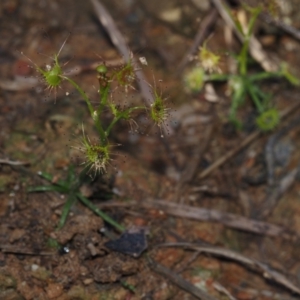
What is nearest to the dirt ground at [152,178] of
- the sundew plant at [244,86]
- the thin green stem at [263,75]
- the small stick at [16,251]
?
the small stick at [16,251]

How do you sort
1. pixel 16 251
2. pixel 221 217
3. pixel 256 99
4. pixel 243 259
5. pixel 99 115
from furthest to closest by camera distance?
pixel 256 99, pixel 221 217, pixel 243 259, pixel 16 251, pixel 99 115

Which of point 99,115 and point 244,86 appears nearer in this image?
point 99,115

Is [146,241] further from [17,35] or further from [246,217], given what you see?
[17,35]

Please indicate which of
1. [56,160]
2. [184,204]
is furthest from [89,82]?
[184,204]

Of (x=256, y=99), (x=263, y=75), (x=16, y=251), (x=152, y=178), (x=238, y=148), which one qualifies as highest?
(x=263, y=75)

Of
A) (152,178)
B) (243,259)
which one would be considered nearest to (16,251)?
(152,178)

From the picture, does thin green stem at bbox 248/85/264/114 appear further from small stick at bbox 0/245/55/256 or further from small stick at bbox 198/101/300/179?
small stick at bbox 0/245/55/256

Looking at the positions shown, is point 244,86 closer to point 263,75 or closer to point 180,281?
point 263,75

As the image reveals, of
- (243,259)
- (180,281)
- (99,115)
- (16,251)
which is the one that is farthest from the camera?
(243,259)

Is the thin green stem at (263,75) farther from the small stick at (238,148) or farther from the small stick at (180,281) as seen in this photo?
the small stick at (180,281)

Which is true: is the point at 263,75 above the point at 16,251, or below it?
above

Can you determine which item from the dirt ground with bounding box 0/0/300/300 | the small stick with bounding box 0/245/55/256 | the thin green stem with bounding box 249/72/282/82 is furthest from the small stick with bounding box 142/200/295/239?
the thin green stem with bounding box 249/72/282/82
